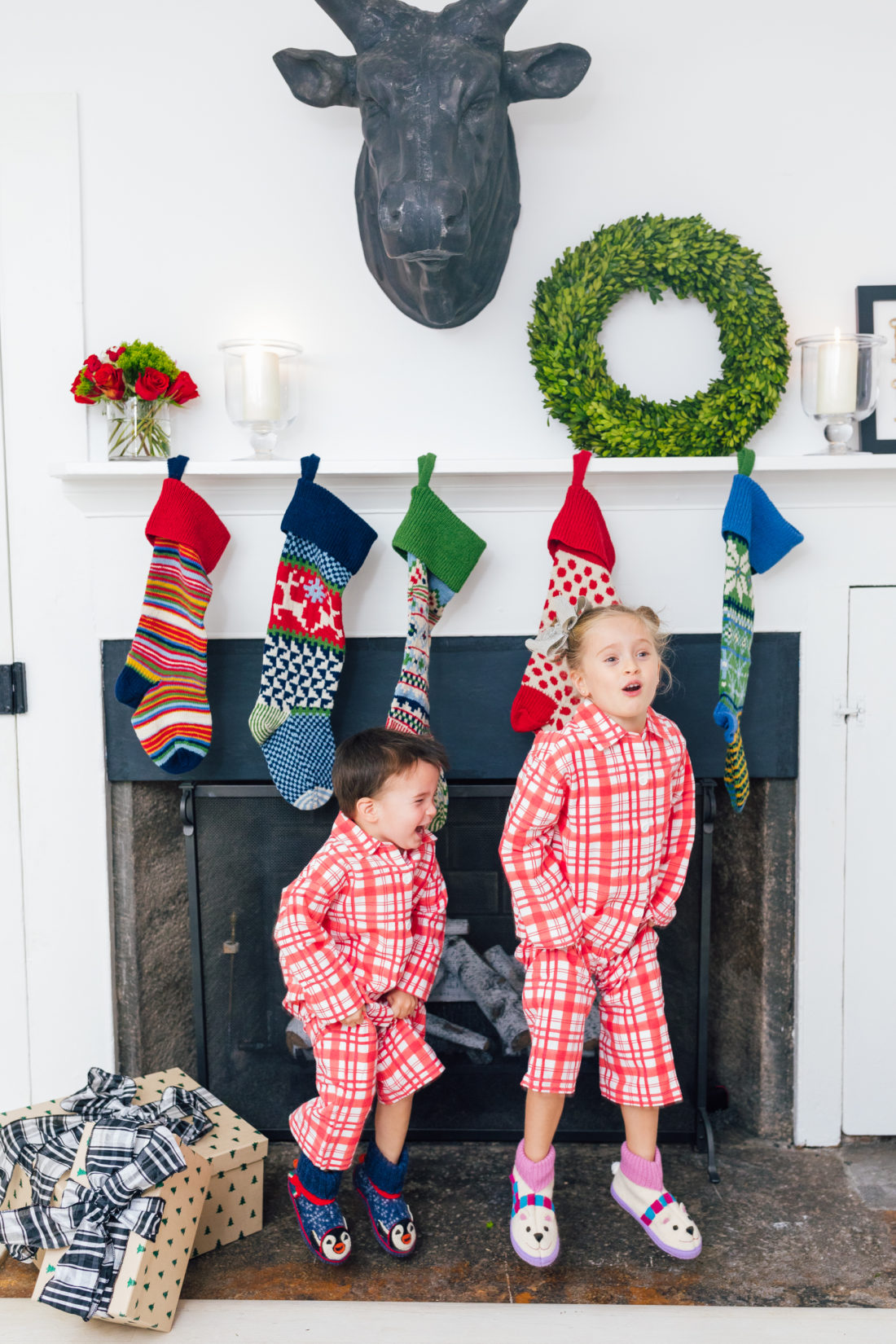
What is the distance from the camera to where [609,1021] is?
5.39 ft

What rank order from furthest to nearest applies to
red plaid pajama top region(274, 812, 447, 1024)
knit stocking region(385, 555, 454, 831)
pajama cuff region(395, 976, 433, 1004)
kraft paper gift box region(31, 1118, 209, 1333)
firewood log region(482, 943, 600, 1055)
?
firewood log region(482, 943, 600, 1055), knit stocking region(385, 555, 454, 831), pajama cuff region(395, 976, 433, 1004), red plaid pajama top region(274, 812, 447, 1024), kraft paper gift box region(31, 1118, 209, 1333)

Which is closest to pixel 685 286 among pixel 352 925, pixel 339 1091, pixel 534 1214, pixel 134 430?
pixel 134 430

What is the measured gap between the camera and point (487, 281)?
1809 mm

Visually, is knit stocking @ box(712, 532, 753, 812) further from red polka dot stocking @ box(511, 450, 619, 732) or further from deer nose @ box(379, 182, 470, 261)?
deer nose @ box(379, 182, 470, 261)

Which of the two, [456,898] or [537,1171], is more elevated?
[456,898]

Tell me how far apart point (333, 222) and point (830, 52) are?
3.18 feet

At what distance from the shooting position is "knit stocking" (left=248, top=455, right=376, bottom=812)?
1749 mm

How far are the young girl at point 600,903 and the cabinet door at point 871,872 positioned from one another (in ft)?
1.50

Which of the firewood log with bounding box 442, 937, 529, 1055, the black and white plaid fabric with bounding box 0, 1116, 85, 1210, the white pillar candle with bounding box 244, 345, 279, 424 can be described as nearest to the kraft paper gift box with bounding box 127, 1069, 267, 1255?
the black and white plaid fabric with bounding box 0, 1116, 85, 1210

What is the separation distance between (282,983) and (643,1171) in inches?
30.3

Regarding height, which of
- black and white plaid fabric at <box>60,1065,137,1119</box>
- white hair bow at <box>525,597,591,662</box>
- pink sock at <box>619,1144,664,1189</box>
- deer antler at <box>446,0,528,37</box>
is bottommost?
pink sock at <box>619,1144,664,1189</box>

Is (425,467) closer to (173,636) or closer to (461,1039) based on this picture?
(173,636)

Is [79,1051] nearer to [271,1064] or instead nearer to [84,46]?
[271,1064]

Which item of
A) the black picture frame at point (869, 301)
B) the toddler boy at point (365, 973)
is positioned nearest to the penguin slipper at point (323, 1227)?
the toddler boy at point (365, 973)
